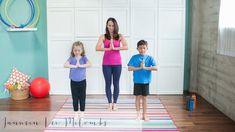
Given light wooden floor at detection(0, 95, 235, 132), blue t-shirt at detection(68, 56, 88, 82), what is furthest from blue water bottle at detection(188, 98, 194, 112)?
blue t-shirt at detection(68, 56, 88, 82)

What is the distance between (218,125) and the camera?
127 inches

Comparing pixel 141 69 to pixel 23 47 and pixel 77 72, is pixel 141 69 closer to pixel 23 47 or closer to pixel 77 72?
pixel 77 72

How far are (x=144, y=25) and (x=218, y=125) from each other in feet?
6.95

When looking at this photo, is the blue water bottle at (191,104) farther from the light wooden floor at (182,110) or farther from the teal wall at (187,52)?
the teal wall at (187,52)

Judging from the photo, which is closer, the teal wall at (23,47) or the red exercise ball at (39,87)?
the red exercise ball at (39,87)

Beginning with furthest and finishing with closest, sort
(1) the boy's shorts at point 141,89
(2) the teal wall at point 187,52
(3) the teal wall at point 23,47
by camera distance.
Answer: (2) the teal wall at point 187,52 → (3) the teal wall at point 23,47 → (1) the boy's shorts at point 141,89

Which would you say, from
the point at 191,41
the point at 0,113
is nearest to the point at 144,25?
the point at 191,41

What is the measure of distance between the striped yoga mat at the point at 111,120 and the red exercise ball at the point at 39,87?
1.93 ft

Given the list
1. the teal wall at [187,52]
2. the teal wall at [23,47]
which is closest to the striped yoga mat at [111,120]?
the teal wall at [23,47]

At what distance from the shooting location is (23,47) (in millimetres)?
4707

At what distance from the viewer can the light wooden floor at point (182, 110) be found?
319cm

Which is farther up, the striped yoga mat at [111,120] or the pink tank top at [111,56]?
the pink tank top at [111,56]

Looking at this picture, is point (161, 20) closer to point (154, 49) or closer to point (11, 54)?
point (154, 49)

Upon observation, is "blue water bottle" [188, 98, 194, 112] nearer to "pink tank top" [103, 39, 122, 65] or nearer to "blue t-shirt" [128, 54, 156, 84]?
"blue t-shirt" [128, 54, 156, 84]
